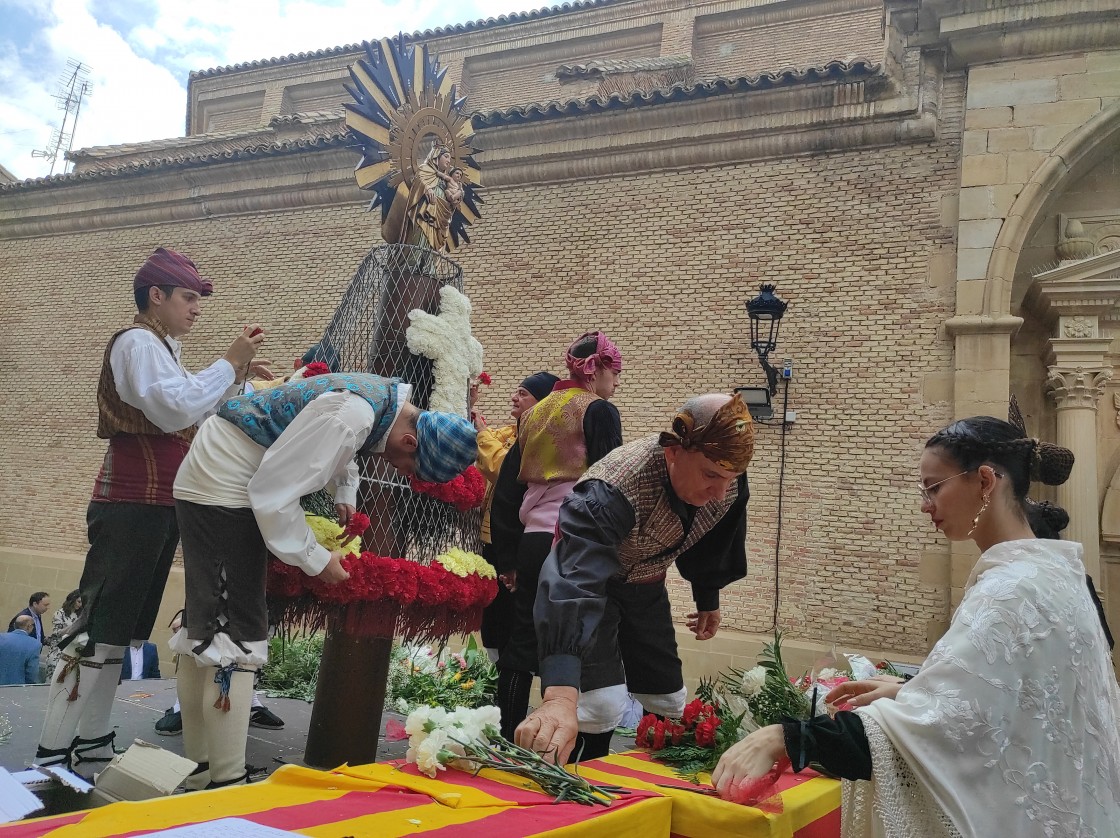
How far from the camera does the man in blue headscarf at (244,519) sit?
3098mm

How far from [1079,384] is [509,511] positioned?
26.1ft

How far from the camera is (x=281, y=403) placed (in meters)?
3.30

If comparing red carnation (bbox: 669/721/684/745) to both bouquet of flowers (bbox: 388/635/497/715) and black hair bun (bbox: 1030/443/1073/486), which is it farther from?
bouquet of flowers (bbox: 388/635/497/715)

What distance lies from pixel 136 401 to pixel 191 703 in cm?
136

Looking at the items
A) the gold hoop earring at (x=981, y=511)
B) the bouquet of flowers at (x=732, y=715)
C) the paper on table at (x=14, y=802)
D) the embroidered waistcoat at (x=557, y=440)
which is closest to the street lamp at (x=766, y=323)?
the embroidered waistcoat at (x=557, y=440)

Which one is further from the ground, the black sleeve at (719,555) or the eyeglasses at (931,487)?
the eyeglasses at (931,487)

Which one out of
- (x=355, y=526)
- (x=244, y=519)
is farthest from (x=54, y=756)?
(x=355, y=526)

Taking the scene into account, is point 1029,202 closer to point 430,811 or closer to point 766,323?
point 766,323

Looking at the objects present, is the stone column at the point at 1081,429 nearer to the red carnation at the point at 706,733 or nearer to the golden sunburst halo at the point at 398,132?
the red carnation at the point at 706,733

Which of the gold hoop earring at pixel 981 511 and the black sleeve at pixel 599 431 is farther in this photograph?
the black sleeve at pixel 599 431

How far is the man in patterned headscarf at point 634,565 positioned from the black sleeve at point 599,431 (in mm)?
713

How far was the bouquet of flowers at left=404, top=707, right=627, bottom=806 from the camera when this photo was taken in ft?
6.81

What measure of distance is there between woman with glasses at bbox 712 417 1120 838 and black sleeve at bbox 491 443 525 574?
233 cm

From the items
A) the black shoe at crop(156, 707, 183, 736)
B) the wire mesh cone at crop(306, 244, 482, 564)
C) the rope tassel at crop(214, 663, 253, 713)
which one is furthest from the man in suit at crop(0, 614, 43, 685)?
the rope tassel at crop(214, 663, 253, 713)
